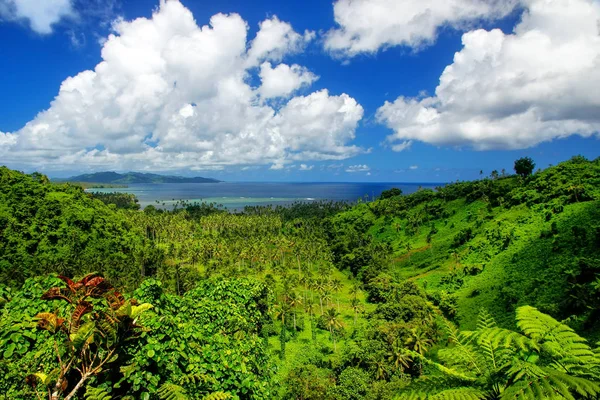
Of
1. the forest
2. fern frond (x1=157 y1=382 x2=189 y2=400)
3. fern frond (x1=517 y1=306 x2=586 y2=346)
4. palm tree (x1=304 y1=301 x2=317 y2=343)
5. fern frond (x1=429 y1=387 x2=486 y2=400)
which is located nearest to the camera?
fern frond (x1=429 y1=387 x2=486 y2=400)

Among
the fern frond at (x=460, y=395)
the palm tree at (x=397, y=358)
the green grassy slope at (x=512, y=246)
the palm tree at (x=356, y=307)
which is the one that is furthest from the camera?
the palm tree at (x=356, y=307)

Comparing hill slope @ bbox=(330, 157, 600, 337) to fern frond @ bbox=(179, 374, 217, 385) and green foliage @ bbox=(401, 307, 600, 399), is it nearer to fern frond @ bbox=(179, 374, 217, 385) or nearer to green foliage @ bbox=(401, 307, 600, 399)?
green foliage @ bbox=(401, 307, 600, 399)

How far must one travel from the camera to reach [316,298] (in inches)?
3366

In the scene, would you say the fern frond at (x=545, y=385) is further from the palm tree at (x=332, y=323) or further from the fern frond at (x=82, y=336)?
the palm tree at (x=332, y=323)

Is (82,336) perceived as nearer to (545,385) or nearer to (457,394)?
(457,394)

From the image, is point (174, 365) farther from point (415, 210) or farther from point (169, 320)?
point (415, 210)

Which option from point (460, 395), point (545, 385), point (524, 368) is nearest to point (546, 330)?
point (524, 368)

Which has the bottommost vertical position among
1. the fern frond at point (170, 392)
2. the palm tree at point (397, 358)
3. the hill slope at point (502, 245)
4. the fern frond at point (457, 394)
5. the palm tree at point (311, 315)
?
the palm tree at point (311, 315)

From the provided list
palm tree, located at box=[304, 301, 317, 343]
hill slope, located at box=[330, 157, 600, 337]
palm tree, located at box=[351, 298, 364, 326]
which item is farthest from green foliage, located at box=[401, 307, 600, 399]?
palm tree, located at box=[351, 298, 364, 326]

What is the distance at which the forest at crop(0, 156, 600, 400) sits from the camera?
5691mm

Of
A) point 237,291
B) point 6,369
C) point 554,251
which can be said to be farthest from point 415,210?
point 6,369

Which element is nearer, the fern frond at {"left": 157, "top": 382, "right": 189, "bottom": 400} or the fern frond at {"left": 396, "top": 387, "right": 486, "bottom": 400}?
the fern frond at {"left": 396, "top": 387, "right": 486, "bottom": 400}

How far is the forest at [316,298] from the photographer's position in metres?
5.69

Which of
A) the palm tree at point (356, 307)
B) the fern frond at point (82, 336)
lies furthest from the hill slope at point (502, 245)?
the fern frond at point (82, 336)
